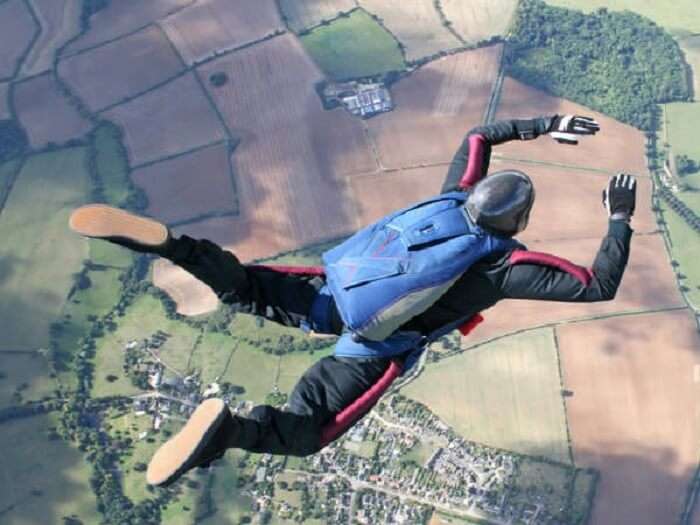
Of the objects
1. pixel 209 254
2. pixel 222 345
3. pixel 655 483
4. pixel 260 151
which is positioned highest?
pixel 209 254

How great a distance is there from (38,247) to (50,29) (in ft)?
61.6

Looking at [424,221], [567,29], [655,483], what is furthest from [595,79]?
[424,221]

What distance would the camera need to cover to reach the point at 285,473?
40.8 meters

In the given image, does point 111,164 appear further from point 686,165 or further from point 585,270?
point 585,270

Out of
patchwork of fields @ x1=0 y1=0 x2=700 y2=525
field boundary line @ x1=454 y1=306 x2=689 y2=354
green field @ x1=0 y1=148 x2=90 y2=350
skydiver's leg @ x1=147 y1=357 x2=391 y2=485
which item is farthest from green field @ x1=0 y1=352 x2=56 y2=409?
skydiver's leg @ x1=147 y1=357 x2=391 y2=485

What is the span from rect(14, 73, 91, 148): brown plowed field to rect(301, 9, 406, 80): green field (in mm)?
14644

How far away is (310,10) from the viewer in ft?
191

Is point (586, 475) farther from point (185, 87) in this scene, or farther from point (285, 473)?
point (185, 87)

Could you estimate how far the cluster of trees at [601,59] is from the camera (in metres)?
57.6

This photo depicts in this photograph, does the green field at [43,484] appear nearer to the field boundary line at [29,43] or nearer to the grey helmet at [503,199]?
the field boundary line at [29,43]

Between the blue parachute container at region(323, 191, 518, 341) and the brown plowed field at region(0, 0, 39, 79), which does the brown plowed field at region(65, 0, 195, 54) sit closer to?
the brown plowed field at region(0, 0, 39, 79)

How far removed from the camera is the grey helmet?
25.0ft

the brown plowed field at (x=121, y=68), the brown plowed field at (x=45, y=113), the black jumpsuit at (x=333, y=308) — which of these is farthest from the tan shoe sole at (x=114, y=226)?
the brown plowed field at (x=121, y=68)

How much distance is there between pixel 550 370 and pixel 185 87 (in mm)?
27465
